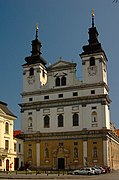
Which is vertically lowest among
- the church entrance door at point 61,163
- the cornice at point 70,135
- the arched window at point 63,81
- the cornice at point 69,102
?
the church entrance door at point 61,163

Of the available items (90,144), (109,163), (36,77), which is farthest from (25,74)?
(109,163)

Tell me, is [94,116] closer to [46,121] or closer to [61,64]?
[46,121]

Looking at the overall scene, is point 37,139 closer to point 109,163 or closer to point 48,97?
point 48,97

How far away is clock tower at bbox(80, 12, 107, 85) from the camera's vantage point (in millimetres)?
61125

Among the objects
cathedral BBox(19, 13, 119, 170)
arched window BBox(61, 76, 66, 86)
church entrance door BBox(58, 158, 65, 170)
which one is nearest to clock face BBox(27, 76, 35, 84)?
cathedral BBox(19, 13, 119, 170)

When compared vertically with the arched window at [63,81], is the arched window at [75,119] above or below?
below

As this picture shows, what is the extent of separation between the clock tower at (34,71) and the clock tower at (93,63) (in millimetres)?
9477

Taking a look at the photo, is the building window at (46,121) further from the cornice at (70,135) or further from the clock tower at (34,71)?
the clock tower at (34,71)

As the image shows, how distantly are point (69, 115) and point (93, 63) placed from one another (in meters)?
10.8

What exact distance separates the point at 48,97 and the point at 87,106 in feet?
27.6

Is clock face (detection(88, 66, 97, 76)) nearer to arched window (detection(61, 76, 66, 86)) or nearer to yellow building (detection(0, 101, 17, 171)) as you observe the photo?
arched window (detection(61, 76, 66, 86))

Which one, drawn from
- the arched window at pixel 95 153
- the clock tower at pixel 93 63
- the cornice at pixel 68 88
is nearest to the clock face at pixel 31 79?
the cornice at pixel 68 88

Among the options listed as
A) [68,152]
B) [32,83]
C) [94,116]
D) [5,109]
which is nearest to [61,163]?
[68,152]

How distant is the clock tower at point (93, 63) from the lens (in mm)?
61125
